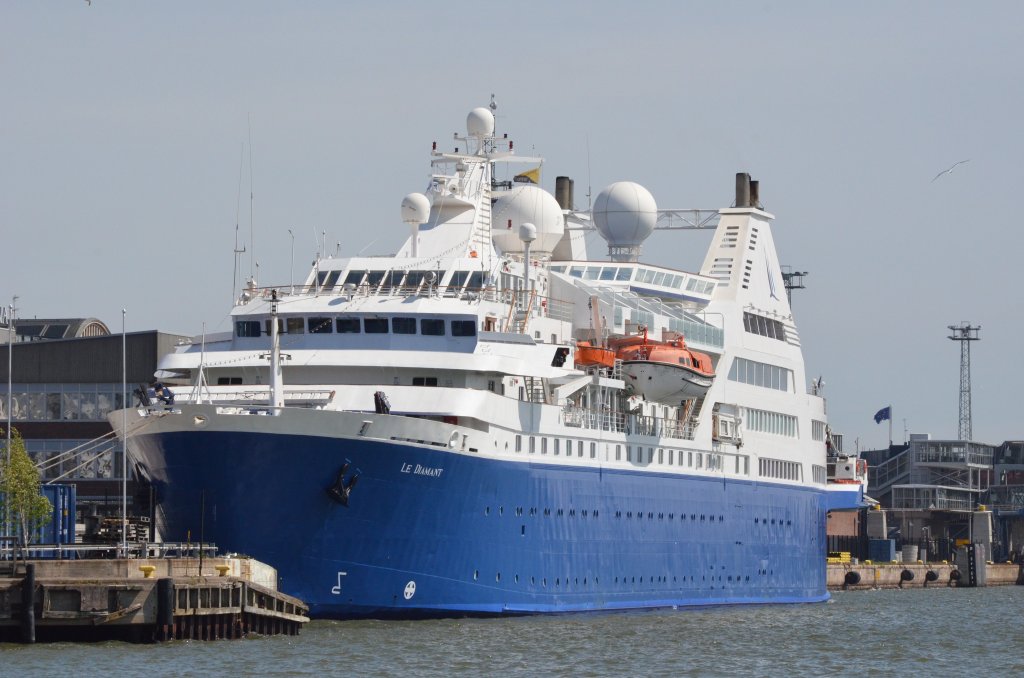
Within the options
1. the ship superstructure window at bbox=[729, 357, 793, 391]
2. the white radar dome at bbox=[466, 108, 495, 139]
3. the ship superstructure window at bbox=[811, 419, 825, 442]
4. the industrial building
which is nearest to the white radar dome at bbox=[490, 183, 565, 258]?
the white radar dome at bbox=[466, 108, 495, 139]

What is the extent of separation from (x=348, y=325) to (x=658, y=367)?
10.9 metres

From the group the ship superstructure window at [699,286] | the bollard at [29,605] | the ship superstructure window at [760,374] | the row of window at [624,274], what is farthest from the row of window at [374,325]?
the ship superstructure window at [760,374]

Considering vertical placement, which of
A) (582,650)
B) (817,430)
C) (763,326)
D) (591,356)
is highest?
(763,326)

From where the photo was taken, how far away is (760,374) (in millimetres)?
68625

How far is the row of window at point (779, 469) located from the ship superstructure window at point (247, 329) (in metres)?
21.2

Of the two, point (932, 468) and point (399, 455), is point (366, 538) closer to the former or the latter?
point (399, 455)

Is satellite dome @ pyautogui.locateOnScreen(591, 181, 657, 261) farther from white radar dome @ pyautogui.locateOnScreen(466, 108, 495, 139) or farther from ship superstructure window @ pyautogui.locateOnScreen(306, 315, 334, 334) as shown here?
ship superstructure window @ pyautogui.locateOnScreen(306, 315, 334, 334)

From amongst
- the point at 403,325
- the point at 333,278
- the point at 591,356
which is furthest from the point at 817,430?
the point at 403,325

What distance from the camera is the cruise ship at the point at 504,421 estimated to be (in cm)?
4725

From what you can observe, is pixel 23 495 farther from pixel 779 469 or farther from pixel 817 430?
pixel 817 430

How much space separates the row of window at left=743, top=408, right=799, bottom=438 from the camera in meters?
67.5

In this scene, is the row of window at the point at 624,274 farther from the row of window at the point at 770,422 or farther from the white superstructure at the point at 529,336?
the row of window at the point at 770,422

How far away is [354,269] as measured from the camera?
56500 mm

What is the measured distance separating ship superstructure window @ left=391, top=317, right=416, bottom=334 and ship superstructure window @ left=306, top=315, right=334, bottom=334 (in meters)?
1.87
